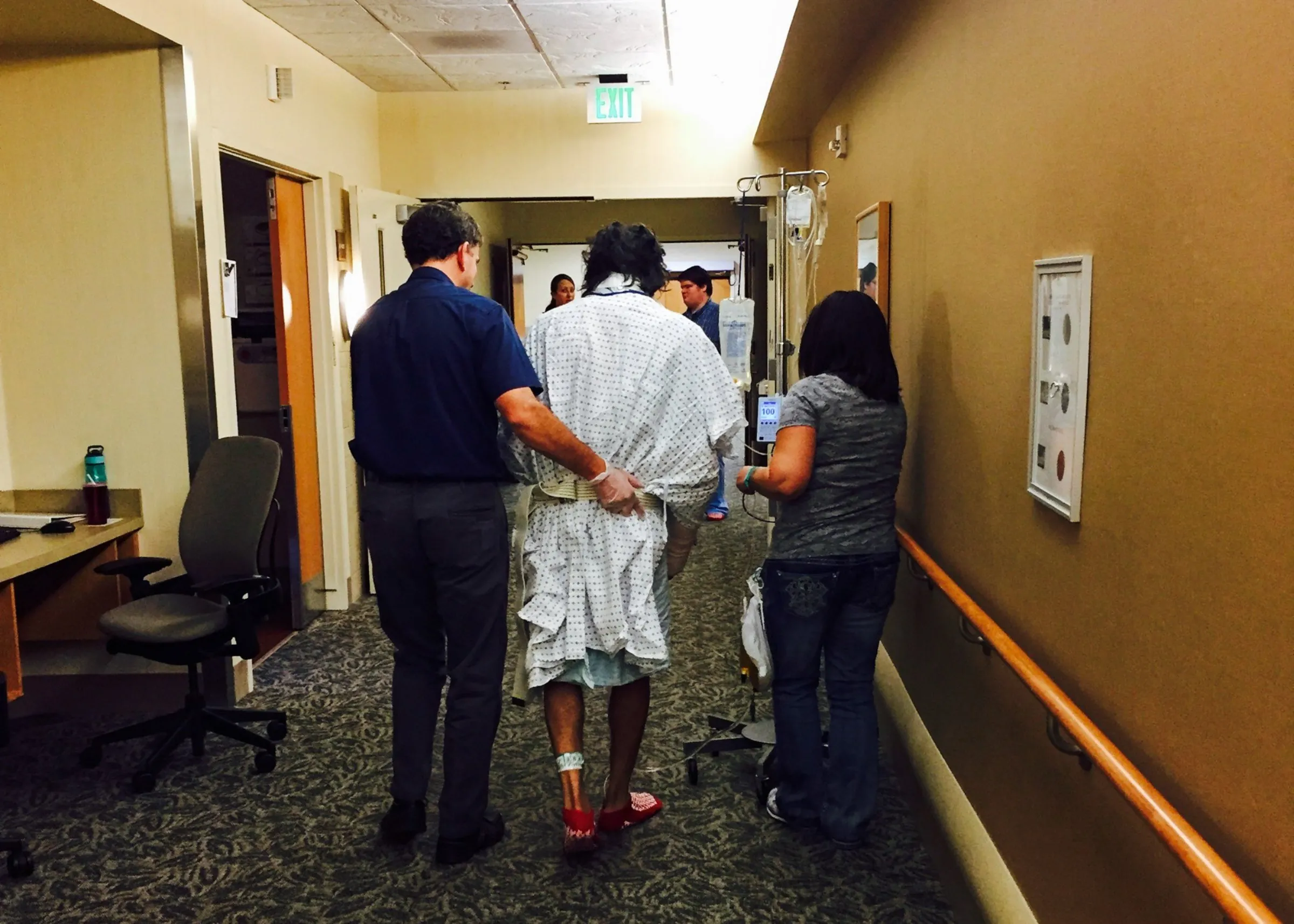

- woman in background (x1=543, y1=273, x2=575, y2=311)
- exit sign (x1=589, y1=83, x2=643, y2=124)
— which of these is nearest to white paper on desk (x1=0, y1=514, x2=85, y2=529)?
exit sign (x1=589, y1=83, x2=643, y2=124)

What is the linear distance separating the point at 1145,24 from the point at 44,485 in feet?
11.5

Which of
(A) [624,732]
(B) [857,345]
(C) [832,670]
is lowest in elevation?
(A) [624,732]

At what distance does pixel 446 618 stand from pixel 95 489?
5.38 ft

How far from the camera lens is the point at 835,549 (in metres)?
2.50

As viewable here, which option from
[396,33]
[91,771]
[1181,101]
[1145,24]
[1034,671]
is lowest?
[91,771]

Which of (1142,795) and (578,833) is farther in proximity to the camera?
(578,833)

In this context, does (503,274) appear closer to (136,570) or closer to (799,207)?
(799,207)

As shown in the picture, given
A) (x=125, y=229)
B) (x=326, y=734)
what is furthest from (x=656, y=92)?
(x=326, y=734)

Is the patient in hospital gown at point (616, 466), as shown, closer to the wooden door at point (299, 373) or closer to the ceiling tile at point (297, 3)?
the ceiling tile at point (297, 3)

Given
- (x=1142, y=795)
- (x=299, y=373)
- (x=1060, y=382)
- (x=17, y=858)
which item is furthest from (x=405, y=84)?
(x=1142, y=795)

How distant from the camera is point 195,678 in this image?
3170 mm

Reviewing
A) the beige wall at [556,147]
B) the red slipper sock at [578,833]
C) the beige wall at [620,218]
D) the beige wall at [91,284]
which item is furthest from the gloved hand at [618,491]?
the beige wall at [620,218]

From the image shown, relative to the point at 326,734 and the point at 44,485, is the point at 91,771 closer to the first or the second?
the point at 326,734

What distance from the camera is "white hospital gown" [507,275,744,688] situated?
2.39 metres
